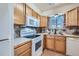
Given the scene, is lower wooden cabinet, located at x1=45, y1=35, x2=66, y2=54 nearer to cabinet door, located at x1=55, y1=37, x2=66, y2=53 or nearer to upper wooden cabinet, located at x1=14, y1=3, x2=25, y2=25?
cabinet door, located at x1=55, y1=37, x2=66, y2=53

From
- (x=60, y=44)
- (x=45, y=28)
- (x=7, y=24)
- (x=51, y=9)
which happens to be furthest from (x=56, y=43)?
(x=7, y=24)

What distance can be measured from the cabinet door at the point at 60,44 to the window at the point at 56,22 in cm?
54

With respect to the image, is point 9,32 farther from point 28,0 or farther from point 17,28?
point 17,28

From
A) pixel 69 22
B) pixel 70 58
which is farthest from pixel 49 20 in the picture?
pixel 70 58

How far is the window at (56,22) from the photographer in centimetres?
402

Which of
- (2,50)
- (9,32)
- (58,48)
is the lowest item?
(58,48)

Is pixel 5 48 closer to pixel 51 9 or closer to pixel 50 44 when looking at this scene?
pixel 50 44

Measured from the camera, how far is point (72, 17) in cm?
350

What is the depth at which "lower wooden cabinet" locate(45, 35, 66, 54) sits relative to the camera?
3.56 metres

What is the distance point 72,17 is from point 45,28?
1272mm

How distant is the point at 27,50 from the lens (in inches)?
82.7

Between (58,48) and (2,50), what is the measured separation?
2.67 meters

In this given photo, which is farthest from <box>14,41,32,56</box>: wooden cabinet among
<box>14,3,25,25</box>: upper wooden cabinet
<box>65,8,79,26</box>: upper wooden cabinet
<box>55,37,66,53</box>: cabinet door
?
<box>65,8,79,26</box>: upper wooden cabinet

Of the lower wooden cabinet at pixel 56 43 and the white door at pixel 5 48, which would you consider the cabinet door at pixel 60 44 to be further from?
the white door at pixel 5 48
